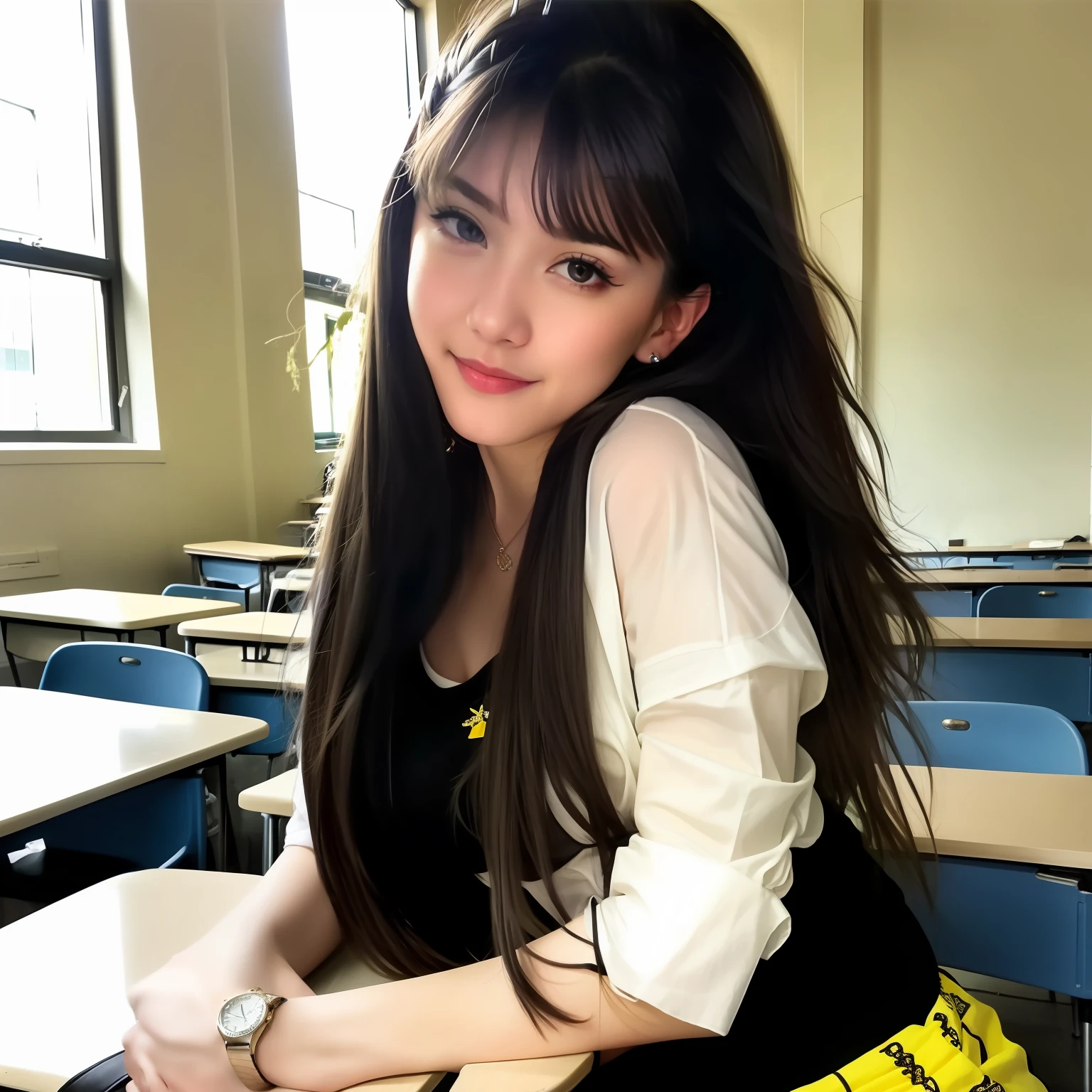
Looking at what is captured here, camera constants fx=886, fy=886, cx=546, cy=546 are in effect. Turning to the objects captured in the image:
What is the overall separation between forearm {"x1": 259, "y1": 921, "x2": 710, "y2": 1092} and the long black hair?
0.07ft

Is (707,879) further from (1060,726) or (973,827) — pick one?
(1060,726)

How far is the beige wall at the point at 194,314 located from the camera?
3879mm

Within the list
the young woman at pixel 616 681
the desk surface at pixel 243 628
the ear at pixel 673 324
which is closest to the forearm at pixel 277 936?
the young woman at pixel 616 681

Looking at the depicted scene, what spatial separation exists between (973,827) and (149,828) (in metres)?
1.36

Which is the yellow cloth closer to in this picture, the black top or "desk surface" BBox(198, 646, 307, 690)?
the black top

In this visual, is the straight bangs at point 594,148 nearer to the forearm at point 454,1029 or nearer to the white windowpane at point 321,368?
the forearm at point 454,1029

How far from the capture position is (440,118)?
0.79 m

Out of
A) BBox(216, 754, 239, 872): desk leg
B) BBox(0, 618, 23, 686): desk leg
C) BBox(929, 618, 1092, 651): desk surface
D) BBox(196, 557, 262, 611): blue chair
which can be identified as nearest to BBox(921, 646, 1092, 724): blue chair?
BBox(929, 618, 1092, 651): desk surface

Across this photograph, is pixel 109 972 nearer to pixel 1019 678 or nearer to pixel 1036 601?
pixel 1019 678

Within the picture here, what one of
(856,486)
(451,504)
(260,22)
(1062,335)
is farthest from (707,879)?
(1062,335)

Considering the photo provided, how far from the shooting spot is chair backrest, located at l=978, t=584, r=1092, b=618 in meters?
2.94

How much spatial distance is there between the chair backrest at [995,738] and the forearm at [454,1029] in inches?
39.1

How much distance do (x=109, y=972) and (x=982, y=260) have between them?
6068 millimetres

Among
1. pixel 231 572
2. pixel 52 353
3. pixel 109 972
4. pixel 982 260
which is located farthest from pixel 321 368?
pixel 109 972
